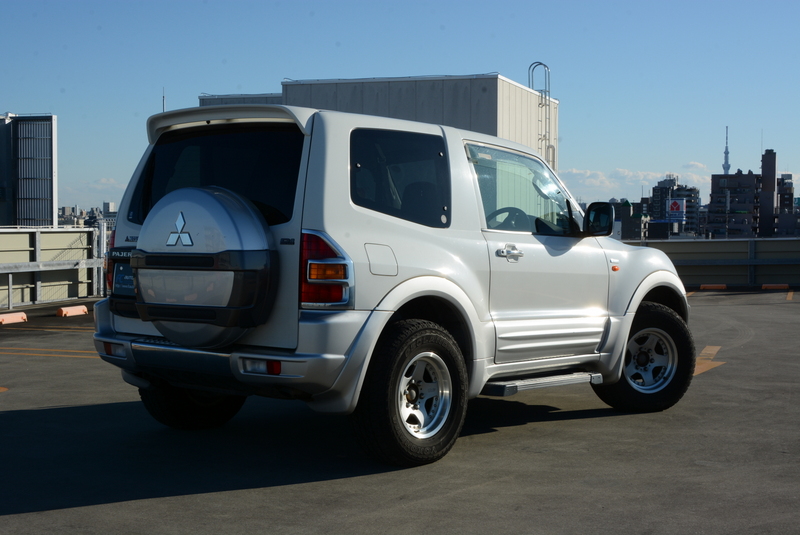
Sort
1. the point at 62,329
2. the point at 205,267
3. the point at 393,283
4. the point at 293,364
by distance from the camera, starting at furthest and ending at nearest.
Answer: the point at 62,329 → the point at 393,283 → the point at 205,267 → the point at 293,364

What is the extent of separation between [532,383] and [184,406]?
2.40 meters

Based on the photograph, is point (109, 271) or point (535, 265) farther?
point (535, 265)

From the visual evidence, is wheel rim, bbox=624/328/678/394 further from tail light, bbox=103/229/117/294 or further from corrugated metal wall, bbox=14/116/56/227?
corrugated metal wall, bbox=14/116/56/227

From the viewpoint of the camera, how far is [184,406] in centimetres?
609

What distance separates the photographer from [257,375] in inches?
Result: 184

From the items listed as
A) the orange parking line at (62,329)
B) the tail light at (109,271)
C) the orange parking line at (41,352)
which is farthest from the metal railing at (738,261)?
the tail light at (109,271)

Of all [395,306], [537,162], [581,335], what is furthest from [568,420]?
[395,306]

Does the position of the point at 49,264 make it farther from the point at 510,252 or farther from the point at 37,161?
the point at 37,161

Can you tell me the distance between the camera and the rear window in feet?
16.1

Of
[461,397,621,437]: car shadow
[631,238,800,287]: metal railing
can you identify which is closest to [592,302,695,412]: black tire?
[461,397,621,437]: car shadow

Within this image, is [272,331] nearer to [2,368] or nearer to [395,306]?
[395,306]

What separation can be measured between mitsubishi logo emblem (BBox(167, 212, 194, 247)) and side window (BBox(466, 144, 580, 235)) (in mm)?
1944

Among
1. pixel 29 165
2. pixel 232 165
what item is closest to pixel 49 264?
pixel 232 165

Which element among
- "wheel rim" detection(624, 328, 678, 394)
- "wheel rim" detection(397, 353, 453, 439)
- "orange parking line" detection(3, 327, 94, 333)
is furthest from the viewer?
"orange parking line" detection(3, 327, 94, 333)
